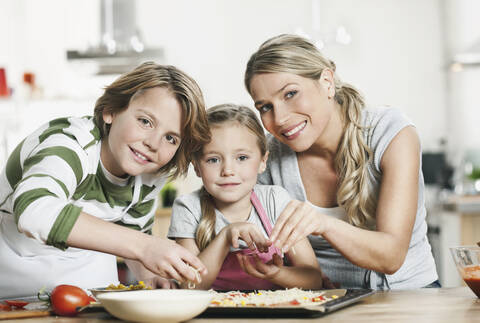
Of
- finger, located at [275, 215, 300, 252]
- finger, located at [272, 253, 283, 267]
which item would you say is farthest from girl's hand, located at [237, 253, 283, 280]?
finger, located at [275, 215, 300, 252]

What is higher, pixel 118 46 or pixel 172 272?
pixel 118 46

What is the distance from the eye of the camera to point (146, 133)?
1.43m

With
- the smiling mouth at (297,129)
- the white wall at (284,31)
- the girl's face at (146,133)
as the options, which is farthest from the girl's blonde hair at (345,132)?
the white wall at (284,31)

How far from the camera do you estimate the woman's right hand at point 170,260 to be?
3.51 ft

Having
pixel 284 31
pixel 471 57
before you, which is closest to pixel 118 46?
→ pixel 284 31

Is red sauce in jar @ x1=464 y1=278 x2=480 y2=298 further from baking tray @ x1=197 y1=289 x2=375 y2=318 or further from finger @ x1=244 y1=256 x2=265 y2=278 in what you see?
finger @ x1=244 y1=256 x2=265 y2=278

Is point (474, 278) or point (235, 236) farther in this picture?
point (235, 236)

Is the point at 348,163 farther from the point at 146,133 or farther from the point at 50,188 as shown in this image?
the point at 50,188

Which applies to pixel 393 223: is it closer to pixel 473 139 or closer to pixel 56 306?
pixel 56 306

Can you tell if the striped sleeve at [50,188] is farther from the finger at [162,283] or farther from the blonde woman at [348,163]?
the blonde woman at [348,163]

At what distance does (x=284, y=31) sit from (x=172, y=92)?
4235mm

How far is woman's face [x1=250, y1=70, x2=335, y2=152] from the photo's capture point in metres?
1.54

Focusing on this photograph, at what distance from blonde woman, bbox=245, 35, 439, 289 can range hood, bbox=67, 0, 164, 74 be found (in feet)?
10.1

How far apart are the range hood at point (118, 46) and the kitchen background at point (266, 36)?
0.05 feet
